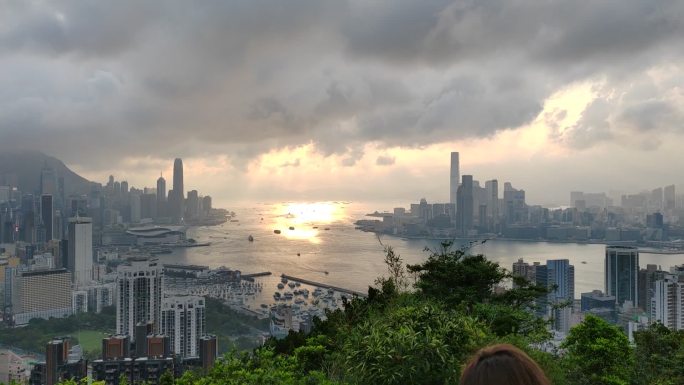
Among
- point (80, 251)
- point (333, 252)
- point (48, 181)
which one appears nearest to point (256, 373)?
point (333, 252)

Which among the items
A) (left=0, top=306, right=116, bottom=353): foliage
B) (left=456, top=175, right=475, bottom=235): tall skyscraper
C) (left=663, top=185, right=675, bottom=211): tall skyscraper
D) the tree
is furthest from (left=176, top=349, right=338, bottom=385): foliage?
(left=663, top=185, right=675, bottom=211): tall skyscraper

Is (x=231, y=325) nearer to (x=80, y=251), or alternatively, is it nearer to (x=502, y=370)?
(x=80, y=251)

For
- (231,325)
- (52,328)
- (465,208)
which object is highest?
(465,208)

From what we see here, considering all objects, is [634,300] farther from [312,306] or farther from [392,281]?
[392,281]

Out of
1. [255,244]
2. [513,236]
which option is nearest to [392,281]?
[513,236]

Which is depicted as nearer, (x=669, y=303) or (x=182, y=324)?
(x=669, y=303)

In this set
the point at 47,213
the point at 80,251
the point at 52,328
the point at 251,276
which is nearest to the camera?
the point at 52,328

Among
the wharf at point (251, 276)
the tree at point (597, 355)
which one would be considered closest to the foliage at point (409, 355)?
the tree at point (597, 355)
